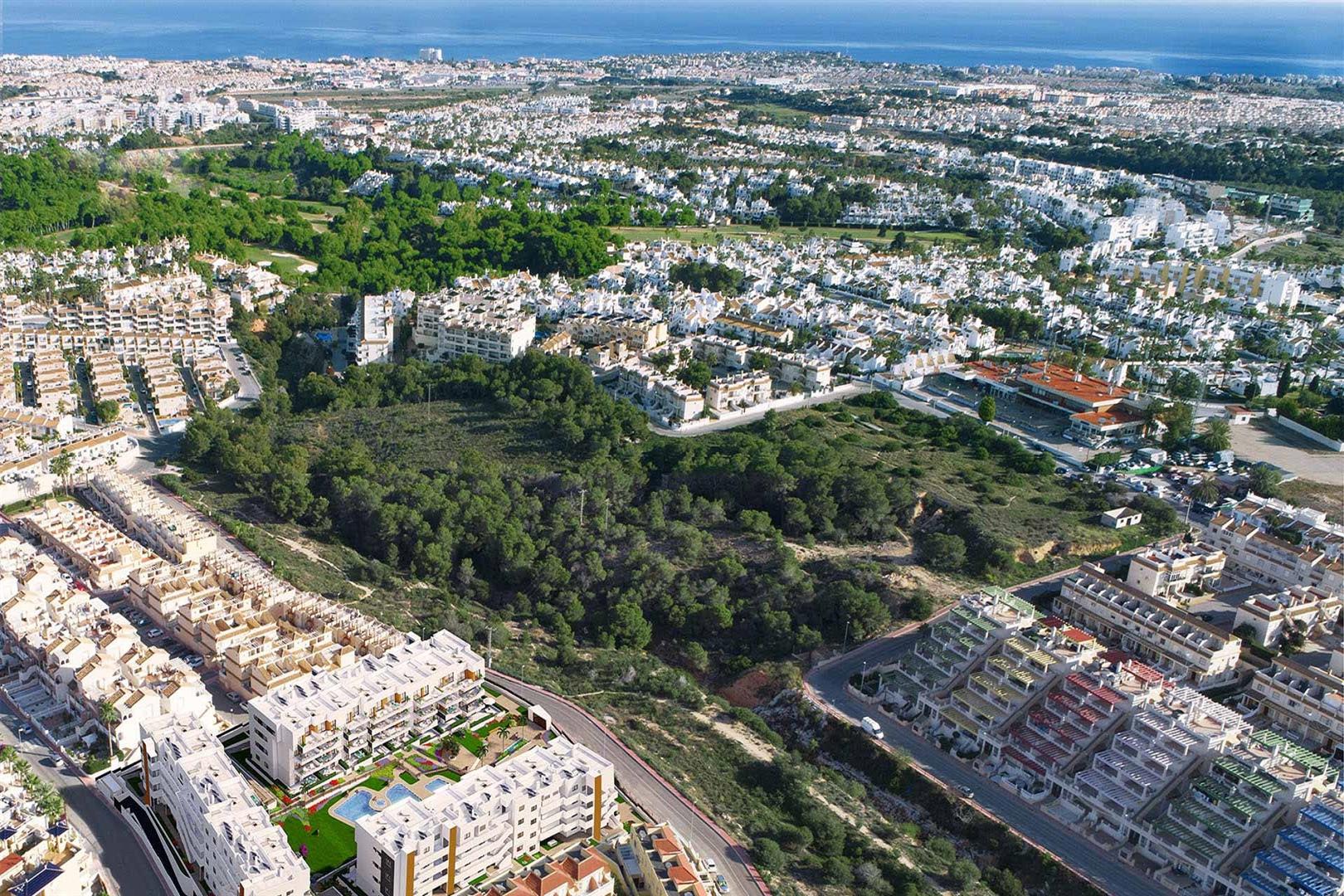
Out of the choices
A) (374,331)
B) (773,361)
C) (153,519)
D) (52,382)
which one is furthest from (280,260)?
(153,519)

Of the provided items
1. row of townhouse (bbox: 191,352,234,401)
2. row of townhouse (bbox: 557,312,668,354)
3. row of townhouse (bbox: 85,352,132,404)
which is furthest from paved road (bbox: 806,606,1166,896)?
row of townhouse (bbox: 85,352,132,404)

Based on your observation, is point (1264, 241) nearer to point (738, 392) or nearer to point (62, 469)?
point (738, 392)

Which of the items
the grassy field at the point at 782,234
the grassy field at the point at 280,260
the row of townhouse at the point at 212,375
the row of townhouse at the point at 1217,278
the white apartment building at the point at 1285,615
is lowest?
the row of townhouse at the point at 212,375

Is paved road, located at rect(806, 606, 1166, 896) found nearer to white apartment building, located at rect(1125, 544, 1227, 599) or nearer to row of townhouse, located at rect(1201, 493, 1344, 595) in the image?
white apartment building, located at rect(1125, 544, 1227, 599)

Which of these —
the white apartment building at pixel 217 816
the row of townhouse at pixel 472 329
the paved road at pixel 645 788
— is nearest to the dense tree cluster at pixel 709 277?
the row of townhouse at pixel 472 329

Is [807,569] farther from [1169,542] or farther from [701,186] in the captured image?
[701,186]

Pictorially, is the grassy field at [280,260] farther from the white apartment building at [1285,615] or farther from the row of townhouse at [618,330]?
the white apartment building at [1285,615]
